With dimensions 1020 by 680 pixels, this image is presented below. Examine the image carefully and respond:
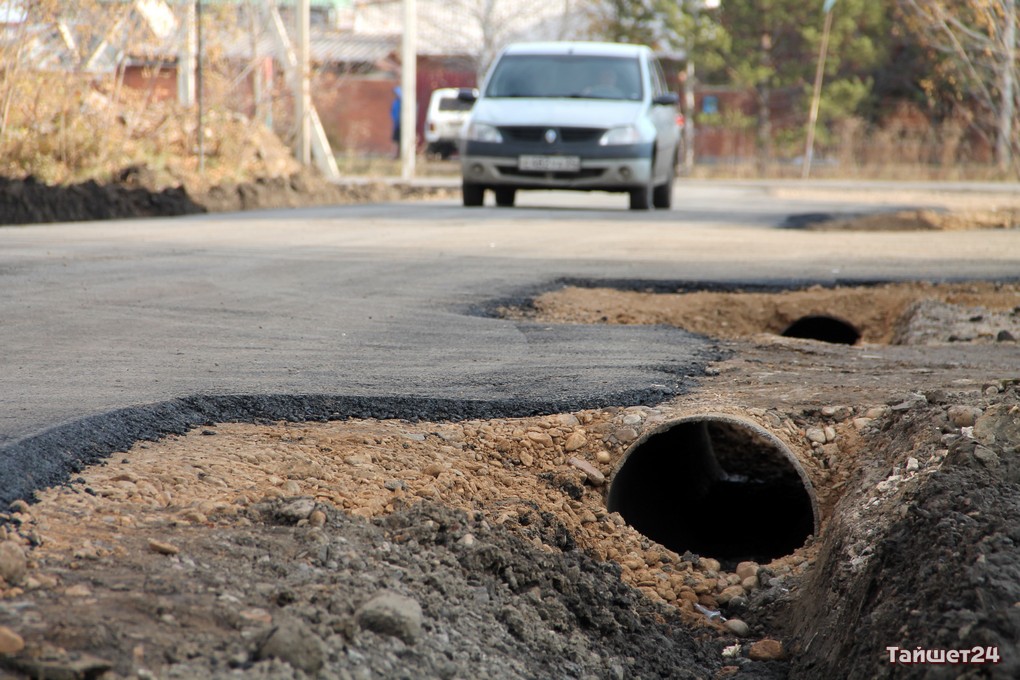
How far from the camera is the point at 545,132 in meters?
12.7

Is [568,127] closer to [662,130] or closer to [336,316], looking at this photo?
[662,130]

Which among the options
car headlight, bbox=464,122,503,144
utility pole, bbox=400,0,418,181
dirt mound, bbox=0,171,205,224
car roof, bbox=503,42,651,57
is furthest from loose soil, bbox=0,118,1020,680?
utility pole, bbox=400,0,418,181

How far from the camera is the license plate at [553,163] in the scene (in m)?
12.6

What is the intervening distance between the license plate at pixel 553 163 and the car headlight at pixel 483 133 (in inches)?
14.0

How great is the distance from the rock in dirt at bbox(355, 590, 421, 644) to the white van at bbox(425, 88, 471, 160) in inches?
1071

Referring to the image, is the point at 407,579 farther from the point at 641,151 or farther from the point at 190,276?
the point at 641,151

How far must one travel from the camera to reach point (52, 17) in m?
11.6

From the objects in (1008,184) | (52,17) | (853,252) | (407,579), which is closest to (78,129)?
(52,17)

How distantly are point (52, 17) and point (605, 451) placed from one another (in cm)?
965

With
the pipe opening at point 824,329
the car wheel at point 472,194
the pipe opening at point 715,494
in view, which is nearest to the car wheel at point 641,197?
the car wheel at point 472,194

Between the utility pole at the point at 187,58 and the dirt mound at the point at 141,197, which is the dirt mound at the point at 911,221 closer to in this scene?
the dirt mound at the point at 141,197

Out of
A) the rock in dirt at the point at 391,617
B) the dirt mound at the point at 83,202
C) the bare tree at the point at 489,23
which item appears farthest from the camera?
the bare tree at the point at 489,23

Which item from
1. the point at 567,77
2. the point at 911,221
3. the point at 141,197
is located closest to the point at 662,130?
the point at 567,77

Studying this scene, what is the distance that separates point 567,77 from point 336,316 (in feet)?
28.4
